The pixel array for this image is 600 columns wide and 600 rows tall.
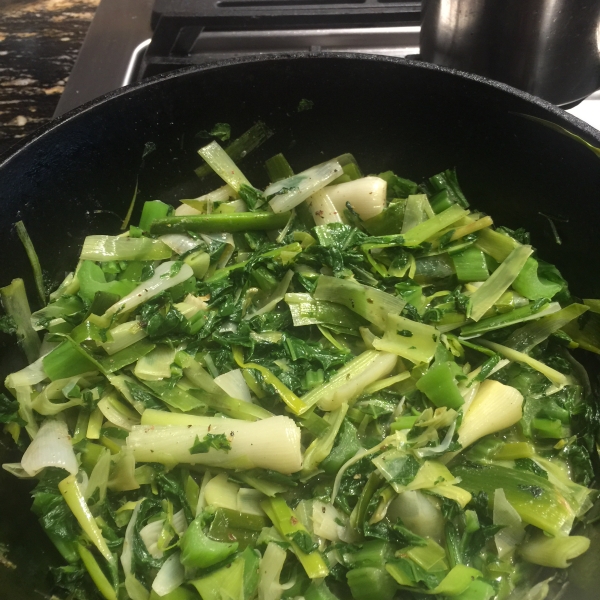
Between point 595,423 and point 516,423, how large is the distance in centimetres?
24

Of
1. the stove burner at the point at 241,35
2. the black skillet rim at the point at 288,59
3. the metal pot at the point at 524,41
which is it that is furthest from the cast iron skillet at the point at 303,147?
the stove burner at the point at 241,35

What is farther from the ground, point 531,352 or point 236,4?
point 236,4

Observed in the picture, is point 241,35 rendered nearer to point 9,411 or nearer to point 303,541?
point 9,411

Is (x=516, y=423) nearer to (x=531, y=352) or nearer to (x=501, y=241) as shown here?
(x=531, y=352)

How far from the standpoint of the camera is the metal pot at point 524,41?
1815 millimetres

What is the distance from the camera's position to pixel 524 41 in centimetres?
187

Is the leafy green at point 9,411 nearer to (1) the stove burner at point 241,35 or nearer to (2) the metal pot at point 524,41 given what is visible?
(1) the stove burner at point 241,35

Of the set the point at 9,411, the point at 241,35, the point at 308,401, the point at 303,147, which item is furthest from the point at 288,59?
the point at 9,411

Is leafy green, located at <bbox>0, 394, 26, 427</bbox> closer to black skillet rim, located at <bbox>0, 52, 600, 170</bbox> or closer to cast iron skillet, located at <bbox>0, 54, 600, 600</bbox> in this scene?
cast iron skillet, located at <bbox>0, 54, 600, 600</bbox>

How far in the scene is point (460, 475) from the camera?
136 centimetres

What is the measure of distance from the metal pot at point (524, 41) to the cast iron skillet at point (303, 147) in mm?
488

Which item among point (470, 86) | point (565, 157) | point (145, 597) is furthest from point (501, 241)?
point (145, 597)

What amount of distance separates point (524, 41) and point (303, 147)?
3.00 feet

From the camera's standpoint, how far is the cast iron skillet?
4.91 feet
